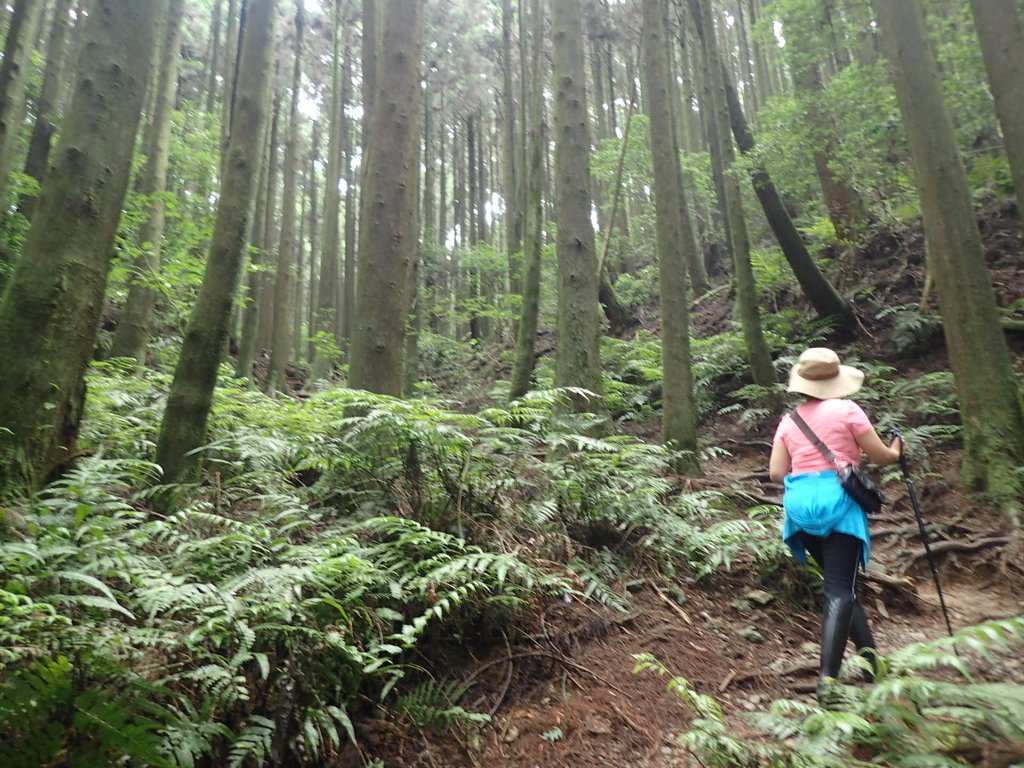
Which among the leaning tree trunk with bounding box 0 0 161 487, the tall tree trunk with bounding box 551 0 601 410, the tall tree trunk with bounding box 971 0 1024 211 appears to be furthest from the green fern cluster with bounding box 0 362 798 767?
the tall tree trunk with bounding box 971 0 1024 211

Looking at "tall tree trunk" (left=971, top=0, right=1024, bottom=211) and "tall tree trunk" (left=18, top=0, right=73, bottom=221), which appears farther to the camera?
"tall tree trunk" (left=18, top=0, right=73, bottom=221)

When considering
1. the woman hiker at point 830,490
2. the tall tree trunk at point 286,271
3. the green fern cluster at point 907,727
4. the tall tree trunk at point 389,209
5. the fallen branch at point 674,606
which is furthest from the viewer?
the tall tree trunk at point 286,271

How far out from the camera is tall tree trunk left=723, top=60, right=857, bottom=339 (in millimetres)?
11148

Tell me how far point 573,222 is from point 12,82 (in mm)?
7606

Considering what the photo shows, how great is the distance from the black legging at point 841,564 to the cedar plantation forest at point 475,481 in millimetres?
583

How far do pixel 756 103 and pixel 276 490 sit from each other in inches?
1048

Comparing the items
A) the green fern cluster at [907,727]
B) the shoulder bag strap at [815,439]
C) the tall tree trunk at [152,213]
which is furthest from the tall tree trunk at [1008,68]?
the tall tree trunk at [152,213]

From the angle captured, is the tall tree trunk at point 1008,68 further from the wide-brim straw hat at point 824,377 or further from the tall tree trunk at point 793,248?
the wide-brim straw hat at point 824,377

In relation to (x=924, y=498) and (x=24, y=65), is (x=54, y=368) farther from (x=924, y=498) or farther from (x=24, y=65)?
(x=924, y=498)

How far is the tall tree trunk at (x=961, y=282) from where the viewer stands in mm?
5883

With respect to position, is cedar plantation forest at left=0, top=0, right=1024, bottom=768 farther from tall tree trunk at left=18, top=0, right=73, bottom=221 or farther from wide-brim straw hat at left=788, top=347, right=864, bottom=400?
wide-brim straw hat at left=788, top=347, right=864, bottom=400

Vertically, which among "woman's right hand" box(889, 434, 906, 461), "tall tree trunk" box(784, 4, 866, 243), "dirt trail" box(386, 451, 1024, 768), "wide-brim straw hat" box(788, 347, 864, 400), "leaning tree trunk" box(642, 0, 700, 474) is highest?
"tall tree trunk" box(784, 4, 866, 243)

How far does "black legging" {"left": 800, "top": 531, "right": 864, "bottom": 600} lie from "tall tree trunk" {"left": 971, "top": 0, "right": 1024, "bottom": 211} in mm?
5743

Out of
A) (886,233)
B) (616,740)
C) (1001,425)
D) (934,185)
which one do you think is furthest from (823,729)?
(886,233)
